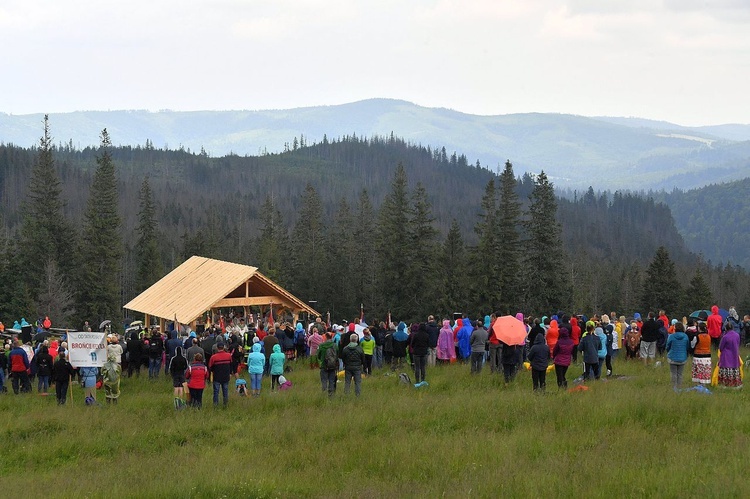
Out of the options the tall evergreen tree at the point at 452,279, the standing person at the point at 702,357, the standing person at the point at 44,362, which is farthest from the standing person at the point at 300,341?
the tall evergreen tree at the point at 452,279

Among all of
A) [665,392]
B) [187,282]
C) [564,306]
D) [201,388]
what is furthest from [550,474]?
[564,306]

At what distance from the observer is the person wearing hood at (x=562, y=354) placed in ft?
55.0

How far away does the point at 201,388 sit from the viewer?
1622cm

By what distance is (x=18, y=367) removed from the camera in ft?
62.8

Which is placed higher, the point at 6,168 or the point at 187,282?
the point at 6,168

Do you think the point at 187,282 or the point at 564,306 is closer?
the point at 187,282

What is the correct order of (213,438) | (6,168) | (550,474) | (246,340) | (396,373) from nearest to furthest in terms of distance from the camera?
(550,474) < (213,438) < (396,373) < (246,340) < (6,168)

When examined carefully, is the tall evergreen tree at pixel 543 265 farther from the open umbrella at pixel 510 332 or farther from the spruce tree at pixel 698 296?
the open umbrella at pixel 510 332

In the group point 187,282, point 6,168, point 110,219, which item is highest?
point 6,168

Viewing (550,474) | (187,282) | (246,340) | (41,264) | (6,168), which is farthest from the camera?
(6,168)

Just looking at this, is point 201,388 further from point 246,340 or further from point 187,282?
point 187,282

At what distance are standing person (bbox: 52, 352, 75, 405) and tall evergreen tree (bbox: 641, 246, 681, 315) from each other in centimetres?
5031

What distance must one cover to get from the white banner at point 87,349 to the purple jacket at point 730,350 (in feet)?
43.3

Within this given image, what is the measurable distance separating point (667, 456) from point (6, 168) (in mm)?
178863
